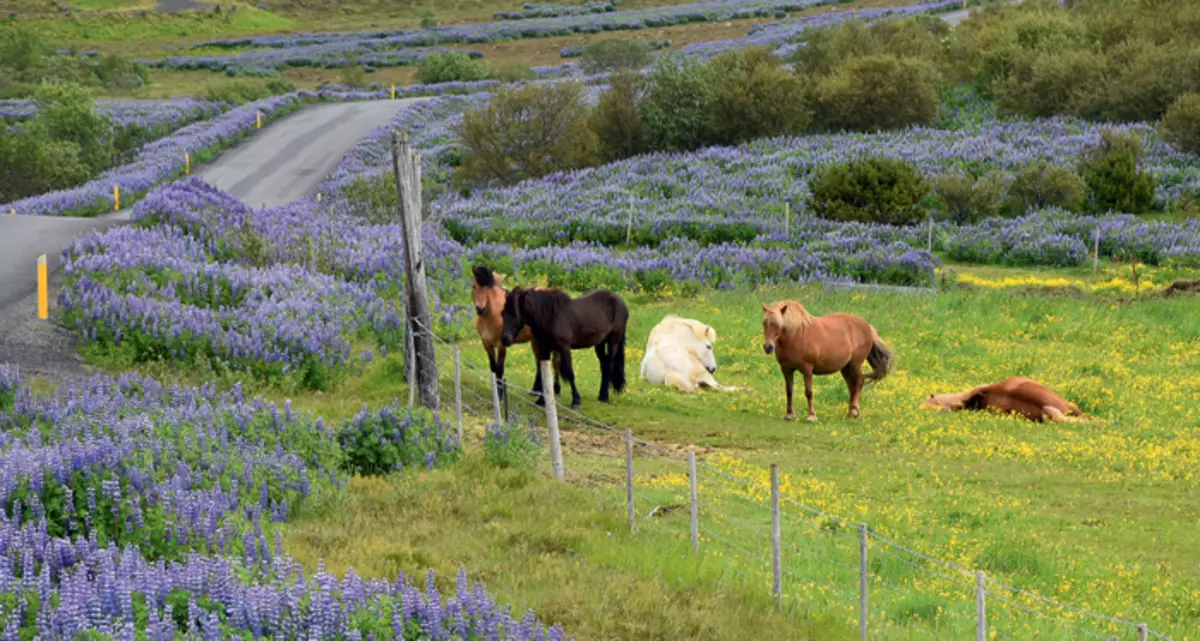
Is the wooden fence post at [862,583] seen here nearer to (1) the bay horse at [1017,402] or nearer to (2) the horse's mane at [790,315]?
(2) the horse's mane at [790,315]

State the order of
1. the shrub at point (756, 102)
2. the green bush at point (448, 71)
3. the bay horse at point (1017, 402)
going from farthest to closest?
the green bush at point (448, 71), the shrub at point (756, 102), the bay horse at point (1017, 402)

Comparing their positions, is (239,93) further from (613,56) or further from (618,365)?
(618,365)

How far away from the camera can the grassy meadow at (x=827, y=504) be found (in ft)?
34.1

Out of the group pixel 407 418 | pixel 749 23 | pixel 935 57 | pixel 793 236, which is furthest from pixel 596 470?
pixel 749 23

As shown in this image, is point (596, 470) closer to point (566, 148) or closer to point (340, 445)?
point (340, 445)

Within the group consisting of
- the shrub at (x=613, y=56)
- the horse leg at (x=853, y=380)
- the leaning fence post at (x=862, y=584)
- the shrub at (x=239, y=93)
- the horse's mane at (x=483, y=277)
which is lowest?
the horse leg at (x=853, y=380)

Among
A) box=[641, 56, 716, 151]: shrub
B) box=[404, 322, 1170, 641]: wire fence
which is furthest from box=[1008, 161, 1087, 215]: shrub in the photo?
box=[404, 322, 1170, 641]: wire fence

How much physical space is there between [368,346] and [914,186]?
70.1 feet

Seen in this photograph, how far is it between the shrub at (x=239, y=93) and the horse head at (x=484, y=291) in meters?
48.9

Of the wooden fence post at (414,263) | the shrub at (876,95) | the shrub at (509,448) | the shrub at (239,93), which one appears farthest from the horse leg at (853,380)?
the shrub at (239,93)

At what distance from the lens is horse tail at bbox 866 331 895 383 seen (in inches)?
814

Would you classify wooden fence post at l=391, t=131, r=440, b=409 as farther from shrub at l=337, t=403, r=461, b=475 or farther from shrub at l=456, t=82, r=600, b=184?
shrub at l=456, t=82, r=600, b=184

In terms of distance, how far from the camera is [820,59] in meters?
57.4

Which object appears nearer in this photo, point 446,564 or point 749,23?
point 446,564
